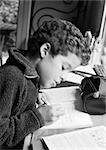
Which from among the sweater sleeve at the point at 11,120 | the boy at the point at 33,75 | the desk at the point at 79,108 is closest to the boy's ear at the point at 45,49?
the boy at the point at 33,75

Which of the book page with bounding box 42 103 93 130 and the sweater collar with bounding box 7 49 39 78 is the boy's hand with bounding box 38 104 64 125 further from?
the sweater collar with bounding box 7 49 39 78

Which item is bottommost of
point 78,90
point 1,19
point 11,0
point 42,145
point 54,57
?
point 42,145

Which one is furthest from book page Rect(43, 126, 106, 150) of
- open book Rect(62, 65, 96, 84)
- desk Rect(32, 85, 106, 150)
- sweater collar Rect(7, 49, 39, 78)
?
open book Rect(62, 65, 96, 84)

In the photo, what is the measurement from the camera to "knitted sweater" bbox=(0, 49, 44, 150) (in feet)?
2.48

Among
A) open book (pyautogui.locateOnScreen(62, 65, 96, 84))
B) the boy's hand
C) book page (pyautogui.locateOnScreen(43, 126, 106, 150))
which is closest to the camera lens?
book page (pyautogui.locateOnScreen(43, 126, 106, 150))

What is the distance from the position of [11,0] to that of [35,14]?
408 mm

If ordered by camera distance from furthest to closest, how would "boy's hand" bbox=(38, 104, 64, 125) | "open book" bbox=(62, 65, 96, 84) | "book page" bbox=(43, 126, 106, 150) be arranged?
"open book" bbox=(62, 65, 96, 84) < "boy's hand" bbox=(38, 104, 64, 125) < "book page" bbox=(43, 126, 106, 150)

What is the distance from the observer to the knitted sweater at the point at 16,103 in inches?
29.8

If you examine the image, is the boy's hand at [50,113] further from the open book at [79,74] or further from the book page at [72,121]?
the open book at [79,74]

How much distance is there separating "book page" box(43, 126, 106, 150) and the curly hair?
28 centimetres

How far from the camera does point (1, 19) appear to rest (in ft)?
4.69

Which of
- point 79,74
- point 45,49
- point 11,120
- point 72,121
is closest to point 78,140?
point 72,121

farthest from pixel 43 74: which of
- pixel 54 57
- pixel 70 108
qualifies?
pixel 70 108

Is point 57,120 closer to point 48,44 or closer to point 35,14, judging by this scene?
point 48,44
